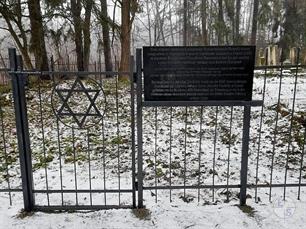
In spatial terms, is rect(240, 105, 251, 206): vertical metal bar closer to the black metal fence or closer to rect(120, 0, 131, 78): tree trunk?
the black metal fence

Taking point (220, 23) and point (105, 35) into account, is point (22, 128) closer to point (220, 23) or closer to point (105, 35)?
point (105, 35)

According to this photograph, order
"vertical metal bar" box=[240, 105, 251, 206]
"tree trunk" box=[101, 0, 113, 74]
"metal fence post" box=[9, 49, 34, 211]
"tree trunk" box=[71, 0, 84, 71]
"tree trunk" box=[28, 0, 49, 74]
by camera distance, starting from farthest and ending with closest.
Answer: "tree trunk" box=[101, 0, 113, 74] < "tree trunk" box=[71, 0, 84, 71] < "tree trunk" box=[28, 0, 49, 74] < "vertical metal bar" box=[240, 105, 251, 206] < "metal fence post" box=[9, 49, 34, 211]

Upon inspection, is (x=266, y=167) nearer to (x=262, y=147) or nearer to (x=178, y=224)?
(x=262, y=147)

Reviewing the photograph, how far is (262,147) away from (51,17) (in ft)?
37.8

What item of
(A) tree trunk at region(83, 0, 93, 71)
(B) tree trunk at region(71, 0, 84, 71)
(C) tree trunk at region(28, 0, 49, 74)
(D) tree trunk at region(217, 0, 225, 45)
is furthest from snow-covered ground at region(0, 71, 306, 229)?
(D) tree trunk at region(217, 0, 225, 45)

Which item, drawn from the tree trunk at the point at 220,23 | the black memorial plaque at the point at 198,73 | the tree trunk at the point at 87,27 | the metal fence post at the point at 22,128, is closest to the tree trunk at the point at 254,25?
the tree trunk at the point at 220,23

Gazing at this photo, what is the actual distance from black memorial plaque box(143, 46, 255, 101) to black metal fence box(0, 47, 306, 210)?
14 cm

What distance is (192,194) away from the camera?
4219 mm

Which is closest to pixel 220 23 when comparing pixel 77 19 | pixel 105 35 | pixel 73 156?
pixel 105 35

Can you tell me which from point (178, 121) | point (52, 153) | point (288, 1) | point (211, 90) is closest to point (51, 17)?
point (178, 121)

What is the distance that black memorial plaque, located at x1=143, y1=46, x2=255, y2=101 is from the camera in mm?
3297

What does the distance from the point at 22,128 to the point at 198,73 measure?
2016 mm

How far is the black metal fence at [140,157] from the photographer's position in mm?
3651

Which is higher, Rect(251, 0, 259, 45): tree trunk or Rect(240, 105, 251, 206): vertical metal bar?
Rect(251, 0, 259, 45): tree trunk
